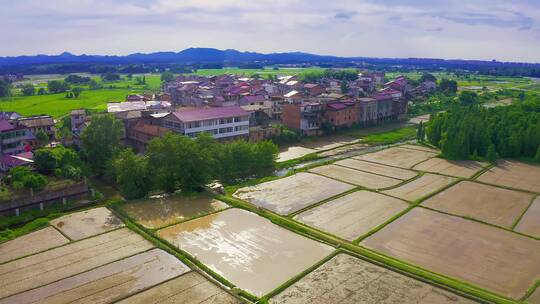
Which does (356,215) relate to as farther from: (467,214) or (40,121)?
(40,121)

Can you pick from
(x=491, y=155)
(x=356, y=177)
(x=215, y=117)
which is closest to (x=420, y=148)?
(x=491, y=155)

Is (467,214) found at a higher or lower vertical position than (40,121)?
lower

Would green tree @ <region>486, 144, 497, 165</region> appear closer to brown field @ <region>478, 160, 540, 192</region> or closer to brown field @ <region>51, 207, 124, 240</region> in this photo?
brown field @ <region>478, 160, 540, 192</region>

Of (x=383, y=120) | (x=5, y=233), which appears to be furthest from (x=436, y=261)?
(x=383, y=120)

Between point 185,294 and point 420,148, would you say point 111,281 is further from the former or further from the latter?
point 420,148

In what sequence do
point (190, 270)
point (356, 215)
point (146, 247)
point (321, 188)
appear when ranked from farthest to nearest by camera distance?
point (321, 188)
point (356, 215)
point (146, 247)
point (190, 270)
